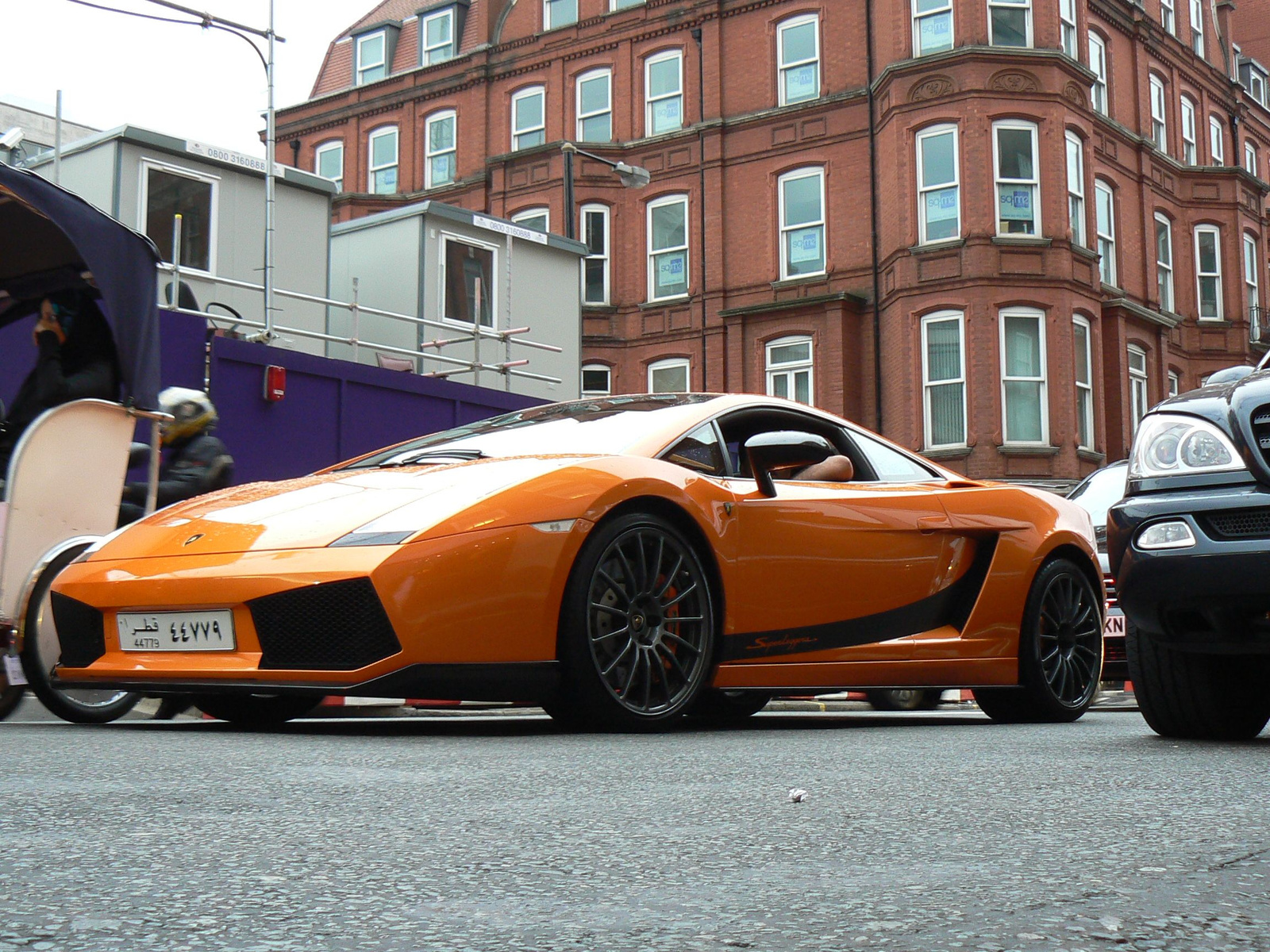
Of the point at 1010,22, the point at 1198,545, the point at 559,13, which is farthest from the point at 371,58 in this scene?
the point at 1198,545

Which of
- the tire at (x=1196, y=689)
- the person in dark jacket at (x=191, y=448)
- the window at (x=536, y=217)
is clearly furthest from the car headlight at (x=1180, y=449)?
the window at (x=536, y=217)

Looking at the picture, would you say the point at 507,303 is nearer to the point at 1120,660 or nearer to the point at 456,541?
the point at 1120,660

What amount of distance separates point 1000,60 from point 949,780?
2695 cm

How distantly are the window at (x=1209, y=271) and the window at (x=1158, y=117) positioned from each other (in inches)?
89.2

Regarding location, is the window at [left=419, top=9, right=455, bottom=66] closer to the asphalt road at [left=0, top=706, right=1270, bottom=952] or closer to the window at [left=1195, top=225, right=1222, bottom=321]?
the window at [left=1195, top=225, right=1222, bottom=321]

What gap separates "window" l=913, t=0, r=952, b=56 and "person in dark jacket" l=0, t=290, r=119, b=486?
24.5 metres

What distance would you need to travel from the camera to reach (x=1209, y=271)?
35.2 metres

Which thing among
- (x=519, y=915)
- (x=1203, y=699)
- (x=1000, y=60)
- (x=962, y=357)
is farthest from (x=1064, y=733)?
(x=1000, y=60)

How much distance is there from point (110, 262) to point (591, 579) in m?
3.09

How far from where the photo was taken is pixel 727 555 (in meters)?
5.45

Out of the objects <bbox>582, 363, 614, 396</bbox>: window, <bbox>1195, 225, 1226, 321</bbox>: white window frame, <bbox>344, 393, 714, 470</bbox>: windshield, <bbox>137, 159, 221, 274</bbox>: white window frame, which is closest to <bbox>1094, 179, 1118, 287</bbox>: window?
<bbox>1195, 225, 1226, 321</bbox>: white window frame

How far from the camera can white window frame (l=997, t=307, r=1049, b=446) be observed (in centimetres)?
2770

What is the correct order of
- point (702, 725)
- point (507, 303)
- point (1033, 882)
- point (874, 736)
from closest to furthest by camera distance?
point (1033, 882), point (874, 736), point (702, 725), point (507, 303)

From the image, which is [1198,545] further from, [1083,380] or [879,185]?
[879,185]
